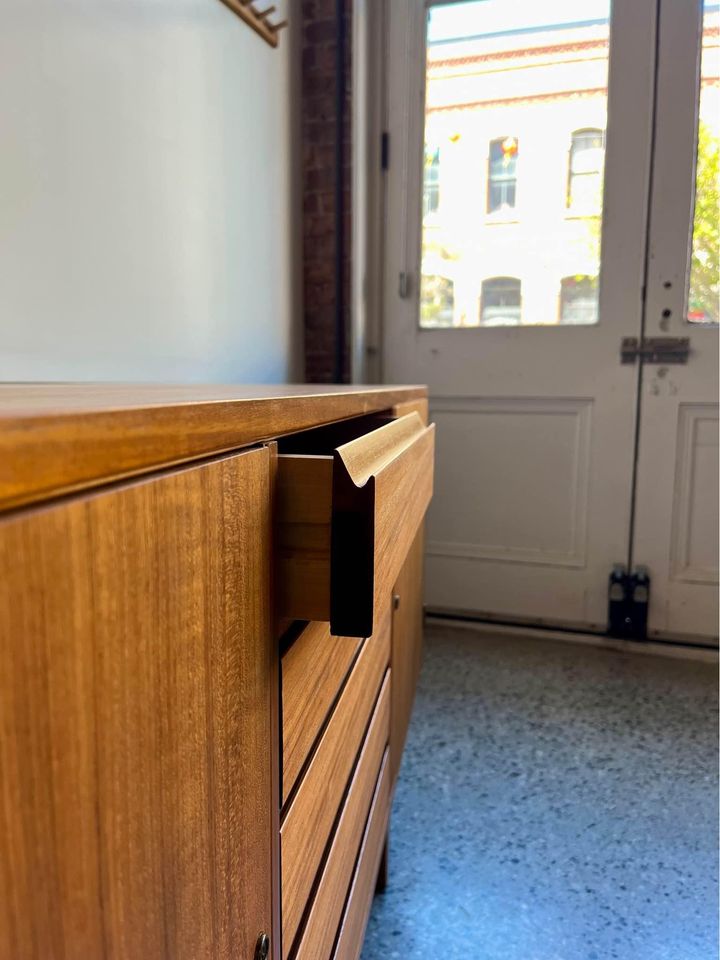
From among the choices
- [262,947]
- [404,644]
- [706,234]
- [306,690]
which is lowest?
[404,644]

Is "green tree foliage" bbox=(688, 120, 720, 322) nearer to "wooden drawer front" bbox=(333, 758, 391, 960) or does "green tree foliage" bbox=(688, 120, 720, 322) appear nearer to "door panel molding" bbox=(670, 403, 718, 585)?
"door panel molding" bbox=(670, 403, 718, 585)

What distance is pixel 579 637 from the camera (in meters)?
2.23

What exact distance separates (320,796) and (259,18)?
1.79 m

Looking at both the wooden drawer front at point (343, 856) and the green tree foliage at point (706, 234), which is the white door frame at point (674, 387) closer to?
the green tree foliage at point (706, 234)

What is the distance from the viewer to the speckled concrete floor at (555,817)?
1.07 meters

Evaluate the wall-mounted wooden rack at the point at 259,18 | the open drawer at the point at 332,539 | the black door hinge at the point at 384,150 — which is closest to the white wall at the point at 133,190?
the wall-mounted wooden rack at the point at 259,18

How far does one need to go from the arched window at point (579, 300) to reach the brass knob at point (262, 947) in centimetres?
202

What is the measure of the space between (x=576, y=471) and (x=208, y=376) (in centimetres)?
128

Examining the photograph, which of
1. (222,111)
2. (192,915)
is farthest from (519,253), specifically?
(192,915)

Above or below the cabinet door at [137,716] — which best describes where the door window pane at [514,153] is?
above

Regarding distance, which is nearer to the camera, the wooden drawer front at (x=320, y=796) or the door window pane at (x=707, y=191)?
the wooden drawer front at (x=320, y=796)

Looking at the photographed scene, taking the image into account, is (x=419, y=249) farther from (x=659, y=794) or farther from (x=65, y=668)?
(x=65, y=668)

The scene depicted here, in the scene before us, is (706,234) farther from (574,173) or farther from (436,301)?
(436,301)

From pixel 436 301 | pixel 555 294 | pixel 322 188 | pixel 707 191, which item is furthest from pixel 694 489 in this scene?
pixel 322 188
